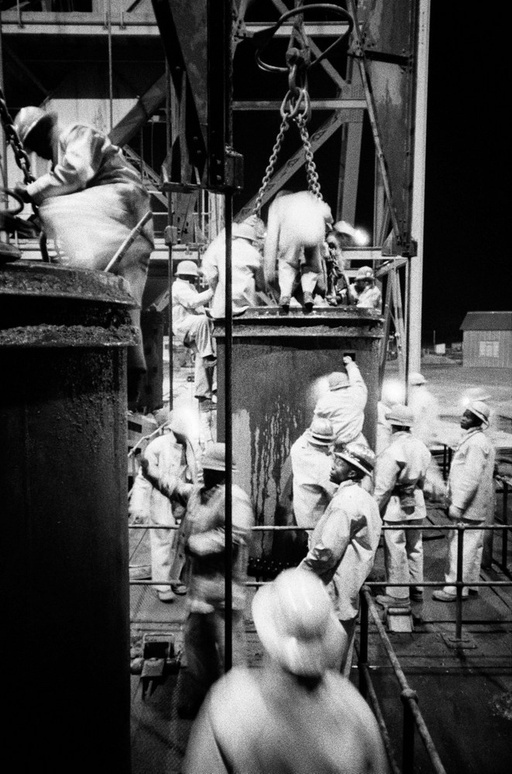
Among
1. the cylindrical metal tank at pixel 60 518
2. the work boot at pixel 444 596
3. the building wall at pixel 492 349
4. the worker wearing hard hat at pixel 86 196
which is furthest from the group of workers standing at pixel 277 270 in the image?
the building wall at pixel 492 349

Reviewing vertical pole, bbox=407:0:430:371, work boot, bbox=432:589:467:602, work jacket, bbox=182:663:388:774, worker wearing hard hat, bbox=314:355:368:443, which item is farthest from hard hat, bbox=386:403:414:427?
vertical pole, bbox=407:0:430:371

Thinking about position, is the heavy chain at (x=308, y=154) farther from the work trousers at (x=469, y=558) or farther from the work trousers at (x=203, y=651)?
the work trousers at (x=203, y=651)

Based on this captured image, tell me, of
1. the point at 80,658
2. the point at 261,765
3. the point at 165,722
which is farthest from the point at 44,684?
the point at 165,722

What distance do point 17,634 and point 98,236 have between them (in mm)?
2164

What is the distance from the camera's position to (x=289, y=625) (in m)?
2.42

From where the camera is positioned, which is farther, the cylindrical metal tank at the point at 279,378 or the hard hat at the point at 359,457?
the cylindrical metal tank at the point at 279,378

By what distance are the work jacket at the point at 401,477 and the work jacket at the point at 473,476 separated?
47 centimetres

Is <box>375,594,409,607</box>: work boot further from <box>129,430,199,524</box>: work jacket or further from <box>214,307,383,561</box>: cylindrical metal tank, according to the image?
<box>129,430,199,524</box>: work jacket

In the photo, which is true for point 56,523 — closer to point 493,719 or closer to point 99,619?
point 99,619

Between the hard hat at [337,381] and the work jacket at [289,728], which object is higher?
the hard hat at [337,381]

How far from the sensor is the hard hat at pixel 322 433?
17.8 ft

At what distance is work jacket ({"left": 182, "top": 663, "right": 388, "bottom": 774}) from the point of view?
2.30 m

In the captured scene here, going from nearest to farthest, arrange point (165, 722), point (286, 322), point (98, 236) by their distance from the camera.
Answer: point (98, 236) < point (165, 722) < point (286, 322)

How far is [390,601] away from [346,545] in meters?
2.04
